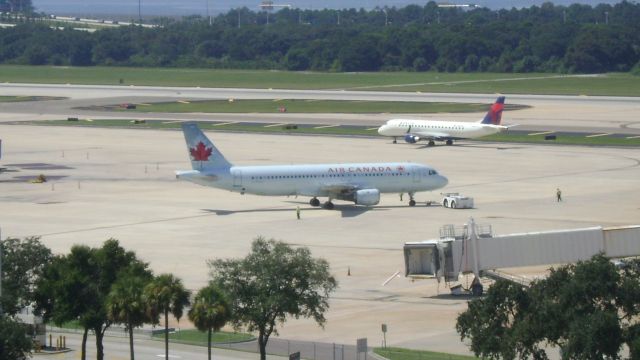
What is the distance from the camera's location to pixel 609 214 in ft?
343

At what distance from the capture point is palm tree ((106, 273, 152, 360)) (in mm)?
52812

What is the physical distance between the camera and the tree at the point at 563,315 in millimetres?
49406

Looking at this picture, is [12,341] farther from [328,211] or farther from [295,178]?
[295,178]

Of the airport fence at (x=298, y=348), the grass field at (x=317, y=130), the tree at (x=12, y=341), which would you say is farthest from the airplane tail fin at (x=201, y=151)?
the grass field at (x=317, y=130)

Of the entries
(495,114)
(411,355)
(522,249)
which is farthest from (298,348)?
(495,114)

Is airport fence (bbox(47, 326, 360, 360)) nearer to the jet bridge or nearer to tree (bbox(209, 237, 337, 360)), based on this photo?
tree (bbox(209, 237, 337, 360))

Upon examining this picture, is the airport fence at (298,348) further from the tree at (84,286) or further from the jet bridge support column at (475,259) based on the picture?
the jet bridge support column at (475,259)

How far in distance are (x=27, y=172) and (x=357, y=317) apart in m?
73.8

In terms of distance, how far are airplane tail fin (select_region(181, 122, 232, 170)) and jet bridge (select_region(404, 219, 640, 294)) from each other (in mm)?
37464

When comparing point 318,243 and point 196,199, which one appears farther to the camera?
point 196,199

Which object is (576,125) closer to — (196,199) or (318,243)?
(196,199)

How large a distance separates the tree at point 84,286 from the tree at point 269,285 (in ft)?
13.5

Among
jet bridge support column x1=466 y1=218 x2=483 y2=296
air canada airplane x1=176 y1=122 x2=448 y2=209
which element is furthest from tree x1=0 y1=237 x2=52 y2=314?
air canada airplane x1=176 y1=122 x2=448 y2=209

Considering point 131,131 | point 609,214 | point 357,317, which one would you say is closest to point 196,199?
point 609,214
